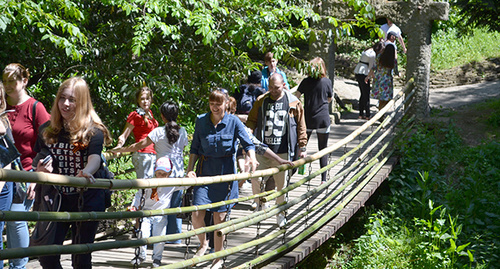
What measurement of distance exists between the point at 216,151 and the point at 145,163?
1.45 meters

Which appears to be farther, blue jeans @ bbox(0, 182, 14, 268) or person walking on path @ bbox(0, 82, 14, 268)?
blue jeans @ bbox(0, 182, 14, 268)

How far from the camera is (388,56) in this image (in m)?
11.4

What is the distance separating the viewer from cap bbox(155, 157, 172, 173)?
222 inches

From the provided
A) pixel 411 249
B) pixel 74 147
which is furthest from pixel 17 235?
pixel 411 249

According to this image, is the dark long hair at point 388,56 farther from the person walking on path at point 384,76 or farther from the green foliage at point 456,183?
the green foliage at point 456,183

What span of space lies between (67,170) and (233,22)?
15.0 feet

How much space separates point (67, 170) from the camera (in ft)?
12.6

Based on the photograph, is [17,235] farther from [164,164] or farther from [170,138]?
[170,138]

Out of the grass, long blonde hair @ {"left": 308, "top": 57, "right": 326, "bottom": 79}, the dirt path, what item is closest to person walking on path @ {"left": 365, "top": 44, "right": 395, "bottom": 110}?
long blonde hair @ {"left": 308, "top": 57, "right": 326, "bottom": 79}

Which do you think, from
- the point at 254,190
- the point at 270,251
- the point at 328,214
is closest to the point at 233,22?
the point at 254,190

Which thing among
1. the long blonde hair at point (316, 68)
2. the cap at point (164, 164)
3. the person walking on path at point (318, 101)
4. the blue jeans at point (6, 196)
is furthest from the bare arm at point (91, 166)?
the person walking on path at point (318, 101)

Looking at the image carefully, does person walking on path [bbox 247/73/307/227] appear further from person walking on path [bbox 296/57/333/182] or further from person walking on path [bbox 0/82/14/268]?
person walking on path [bbox 0/82/14/268]

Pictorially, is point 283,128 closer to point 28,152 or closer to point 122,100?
point 122,100

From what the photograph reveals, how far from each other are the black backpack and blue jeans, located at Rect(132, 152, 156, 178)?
6.68 ft
